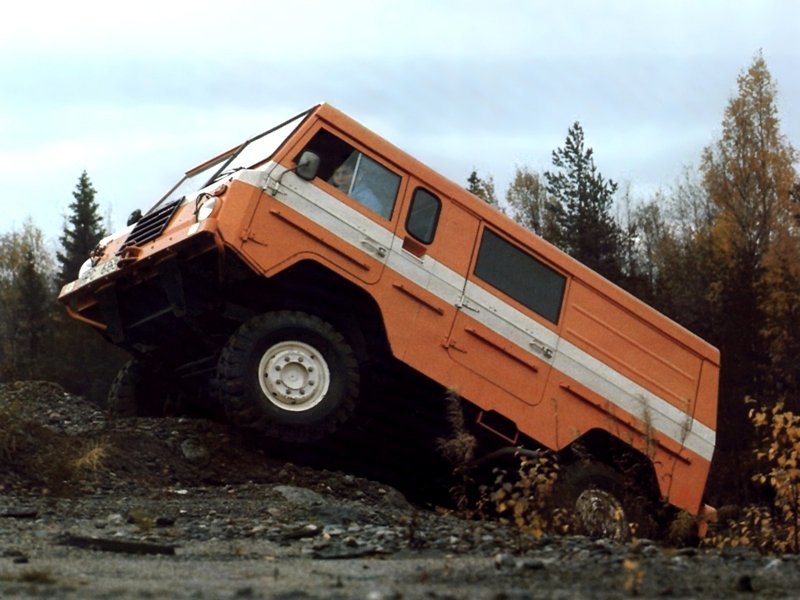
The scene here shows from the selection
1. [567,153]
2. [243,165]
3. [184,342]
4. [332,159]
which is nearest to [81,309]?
[184,342]

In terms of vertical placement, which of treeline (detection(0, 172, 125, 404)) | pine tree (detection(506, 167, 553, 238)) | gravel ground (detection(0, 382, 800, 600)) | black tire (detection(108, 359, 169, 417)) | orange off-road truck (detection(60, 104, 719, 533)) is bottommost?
gravel ground (detection(0, 382, 800, 600))

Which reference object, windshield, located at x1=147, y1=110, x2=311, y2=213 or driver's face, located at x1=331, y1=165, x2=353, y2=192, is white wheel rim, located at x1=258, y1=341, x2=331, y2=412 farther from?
windshield, located at x1=147, y1=110, x2=311, y2=213

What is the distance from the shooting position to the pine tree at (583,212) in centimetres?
4372

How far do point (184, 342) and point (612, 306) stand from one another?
3.88 m

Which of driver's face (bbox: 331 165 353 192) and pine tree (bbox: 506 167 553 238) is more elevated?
pine tree (bbox: 506 167 553 238)

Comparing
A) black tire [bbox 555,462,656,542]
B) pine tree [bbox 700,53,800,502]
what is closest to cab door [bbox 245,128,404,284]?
black tire [bbox 555,462,656,542]

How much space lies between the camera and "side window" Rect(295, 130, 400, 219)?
10391 mm

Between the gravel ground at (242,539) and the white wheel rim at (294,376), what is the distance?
2.08 feet

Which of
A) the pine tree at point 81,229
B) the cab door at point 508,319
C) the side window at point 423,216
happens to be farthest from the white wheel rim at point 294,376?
the pine tree at point 81,229

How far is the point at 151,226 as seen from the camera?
11062 mm

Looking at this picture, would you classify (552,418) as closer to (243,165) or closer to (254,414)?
(254,414)

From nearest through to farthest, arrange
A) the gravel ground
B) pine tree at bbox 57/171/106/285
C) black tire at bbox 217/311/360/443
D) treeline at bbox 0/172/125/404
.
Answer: the gravel ground
black tire at bbox 217/311/360/443
treeline at bbox 0/172/125/404
pine tree at bbox 57/171/106/285

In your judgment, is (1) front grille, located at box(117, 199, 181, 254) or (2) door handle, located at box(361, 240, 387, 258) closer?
(2) door handle, located at box(361, 240, 387, 258)

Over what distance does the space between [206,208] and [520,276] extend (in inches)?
110
